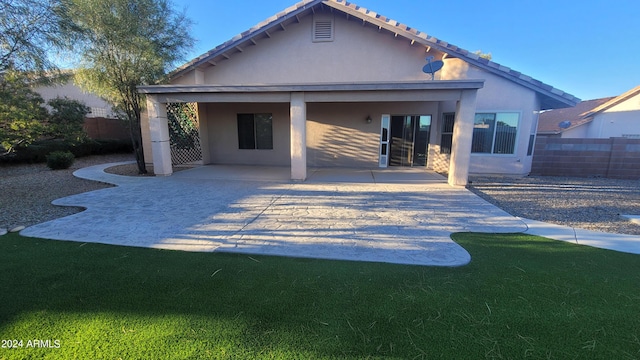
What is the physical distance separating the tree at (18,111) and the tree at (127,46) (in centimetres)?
241

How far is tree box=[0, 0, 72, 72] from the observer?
5273 millimetres

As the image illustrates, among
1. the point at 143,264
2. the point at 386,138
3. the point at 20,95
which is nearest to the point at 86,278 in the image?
the point at 143,264

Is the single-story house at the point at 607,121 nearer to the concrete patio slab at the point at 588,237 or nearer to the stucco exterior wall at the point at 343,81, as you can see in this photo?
the stucco exterior wall at the point at 343,81

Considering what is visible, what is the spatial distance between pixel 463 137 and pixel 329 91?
14.5 feet

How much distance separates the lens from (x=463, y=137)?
8.26 meters

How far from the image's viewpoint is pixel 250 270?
10.9ft

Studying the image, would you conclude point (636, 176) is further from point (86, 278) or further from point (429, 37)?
point (86, 278)

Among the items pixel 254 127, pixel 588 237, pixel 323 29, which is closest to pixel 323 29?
pixel 323 29

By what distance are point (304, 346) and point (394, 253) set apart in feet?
6.86

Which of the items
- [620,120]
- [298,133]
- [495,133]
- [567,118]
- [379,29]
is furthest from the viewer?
[567,118]

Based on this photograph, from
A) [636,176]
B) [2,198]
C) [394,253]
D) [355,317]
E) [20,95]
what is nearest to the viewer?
[355,317]

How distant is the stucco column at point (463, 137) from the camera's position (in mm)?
8086

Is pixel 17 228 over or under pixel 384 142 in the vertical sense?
under

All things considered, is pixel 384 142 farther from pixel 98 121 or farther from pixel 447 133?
pixel 98 121
